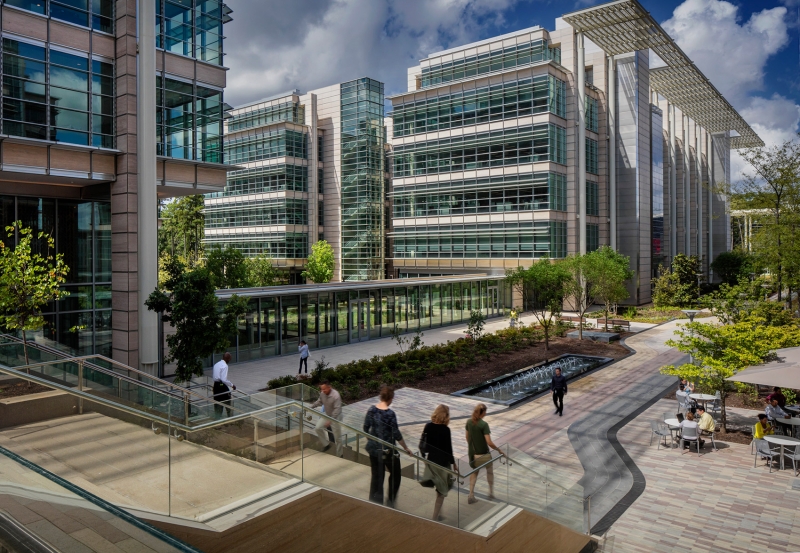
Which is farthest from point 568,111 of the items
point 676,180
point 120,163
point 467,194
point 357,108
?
point 120,163

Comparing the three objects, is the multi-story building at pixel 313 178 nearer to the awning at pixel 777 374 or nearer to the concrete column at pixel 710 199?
the concrete column at pixel 710 199

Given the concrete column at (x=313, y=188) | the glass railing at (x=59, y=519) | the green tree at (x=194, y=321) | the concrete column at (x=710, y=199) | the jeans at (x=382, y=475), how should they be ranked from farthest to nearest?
1. the concrete column at (x=710, y=199)
2. the concrete column at (x=313, y=188)
3. the green tree at (x=194, y=321)
4. the jeans at (x=382, y=475)
5. the glass railing at (x=59, y=519)

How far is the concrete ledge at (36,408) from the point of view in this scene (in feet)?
17.9

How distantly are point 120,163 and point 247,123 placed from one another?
50.8 m

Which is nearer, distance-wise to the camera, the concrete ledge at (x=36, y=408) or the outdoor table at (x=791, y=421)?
the concrete ledge at (x=36, y=408)

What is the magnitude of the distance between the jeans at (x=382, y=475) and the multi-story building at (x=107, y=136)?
13.3m

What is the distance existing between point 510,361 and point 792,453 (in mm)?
13755

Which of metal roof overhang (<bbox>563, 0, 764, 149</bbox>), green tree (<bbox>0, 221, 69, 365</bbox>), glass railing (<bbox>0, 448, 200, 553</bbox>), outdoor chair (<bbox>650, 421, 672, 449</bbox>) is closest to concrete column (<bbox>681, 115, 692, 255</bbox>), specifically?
metal roof overhang (<bbox>563, 0, 764, 149</bbox>)

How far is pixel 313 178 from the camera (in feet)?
214

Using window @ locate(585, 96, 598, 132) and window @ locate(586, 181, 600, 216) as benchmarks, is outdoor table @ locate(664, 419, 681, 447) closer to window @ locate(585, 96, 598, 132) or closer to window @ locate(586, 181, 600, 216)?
window @ locate(586, 181, 600, 216)

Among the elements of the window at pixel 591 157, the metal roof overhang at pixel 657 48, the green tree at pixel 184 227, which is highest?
the metal roof overhang at pixel 657 48

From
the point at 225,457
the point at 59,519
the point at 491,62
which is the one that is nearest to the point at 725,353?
the point at 225,457

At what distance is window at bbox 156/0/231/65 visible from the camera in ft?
68.6

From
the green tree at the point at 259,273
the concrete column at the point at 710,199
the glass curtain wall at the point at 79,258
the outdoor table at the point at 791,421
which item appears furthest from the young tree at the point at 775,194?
the concrete column at the point at 710,199
